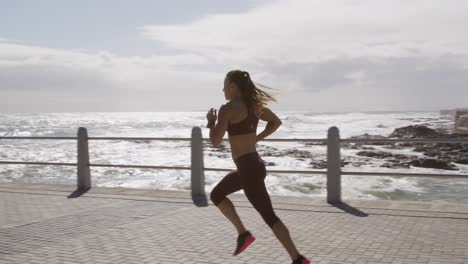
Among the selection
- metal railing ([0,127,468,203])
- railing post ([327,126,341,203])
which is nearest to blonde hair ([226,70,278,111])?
metal railing ([0,127,468,203])

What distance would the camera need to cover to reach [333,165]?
8.98 metres

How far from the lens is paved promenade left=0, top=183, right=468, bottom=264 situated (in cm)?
572

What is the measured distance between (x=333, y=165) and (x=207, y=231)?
2.88 meters

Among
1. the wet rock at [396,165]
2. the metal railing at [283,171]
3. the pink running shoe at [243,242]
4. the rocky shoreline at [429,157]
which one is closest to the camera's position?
the pink running shoe at [243,242]

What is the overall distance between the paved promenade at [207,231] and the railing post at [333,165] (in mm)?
245

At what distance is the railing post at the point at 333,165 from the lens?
8.97 m

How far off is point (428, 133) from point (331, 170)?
45.0 meters

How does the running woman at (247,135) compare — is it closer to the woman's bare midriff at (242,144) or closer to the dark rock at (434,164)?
the woman's bare midriff at (242,144)

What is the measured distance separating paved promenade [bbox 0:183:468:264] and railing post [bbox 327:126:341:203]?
24 centimetres

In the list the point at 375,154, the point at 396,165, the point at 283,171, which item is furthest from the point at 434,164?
the point at 283,171

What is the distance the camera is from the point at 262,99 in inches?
195

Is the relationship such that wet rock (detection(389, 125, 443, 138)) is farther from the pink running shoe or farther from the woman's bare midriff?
the woman's bare midriff

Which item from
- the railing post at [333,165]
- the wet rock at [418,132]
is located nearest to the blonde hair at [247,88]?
the railing post at [333,165]

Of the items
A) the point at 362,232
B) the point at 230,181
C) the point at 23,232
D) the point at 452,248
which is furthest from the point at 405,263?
the point at 23,232
